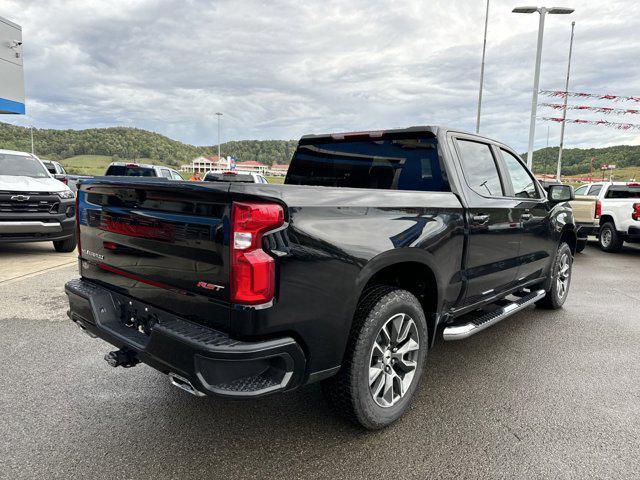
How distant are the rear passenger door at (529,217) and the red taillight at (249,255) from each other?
2714 mm

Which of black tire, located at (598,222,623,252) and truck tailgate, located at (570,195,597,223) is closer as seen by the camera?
black tire, located at (598,222,623,252)

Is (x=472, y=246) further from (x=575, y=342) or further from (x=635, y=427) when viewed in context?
(x=575, y=342)

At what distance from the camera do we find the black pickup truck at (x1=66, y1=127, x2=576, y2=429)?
1979 millimetres

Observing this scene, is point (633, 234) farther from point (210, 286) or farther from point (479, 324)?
point (210, 286)

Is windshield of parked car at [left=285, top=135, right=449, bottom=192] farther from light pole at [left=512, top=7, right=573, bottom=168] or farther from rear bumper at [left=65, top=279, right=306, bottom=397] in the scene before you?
light pole at [left=512, top=7, right=573, bottom=168]

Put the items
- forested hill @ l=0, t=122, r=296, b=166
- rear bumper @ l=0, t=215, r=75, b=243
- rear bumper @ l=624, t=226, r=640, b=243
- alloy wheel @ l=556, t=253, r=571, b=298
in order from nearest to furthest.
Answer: alloy wheel @ l=556, t=253, r=571, b=298 → rear bumper @ l=0, t=215, r=75, b=243 → rear bumper @ l=624, t=226, r=640, b=243 → forested hill @ l=0, t=122, r=296, b=166

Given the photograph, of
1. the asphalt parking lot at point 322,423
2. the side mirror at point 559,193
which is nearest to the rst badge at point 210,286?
the asphalt parking lot at point 322,423

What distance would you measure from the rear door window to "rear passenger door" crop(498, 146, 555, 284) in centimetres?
23

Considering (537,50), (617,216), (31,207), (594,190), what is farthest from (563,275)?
(537,50)

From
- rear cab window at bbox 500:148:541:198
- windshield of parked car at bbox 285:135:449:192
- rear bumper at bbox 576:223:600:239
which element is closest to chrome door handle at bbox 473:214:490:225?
windshield of parked car at bbox 285:135:449:192

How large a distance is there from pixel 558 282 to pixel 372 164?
10.2ft

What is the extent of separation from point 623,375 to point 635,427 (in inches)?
35.3

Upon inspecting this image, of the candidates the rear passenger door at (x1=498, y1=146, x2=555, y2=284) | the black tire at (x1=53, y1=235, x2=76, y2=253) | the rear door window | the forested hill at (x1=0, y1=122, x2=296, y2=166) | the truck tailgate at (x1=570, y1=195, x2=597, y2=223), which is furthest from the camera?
the forested hill at (x1=0, y1=122, x2=296, y2=166)

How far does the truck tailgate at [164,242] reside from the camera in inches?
79.8
